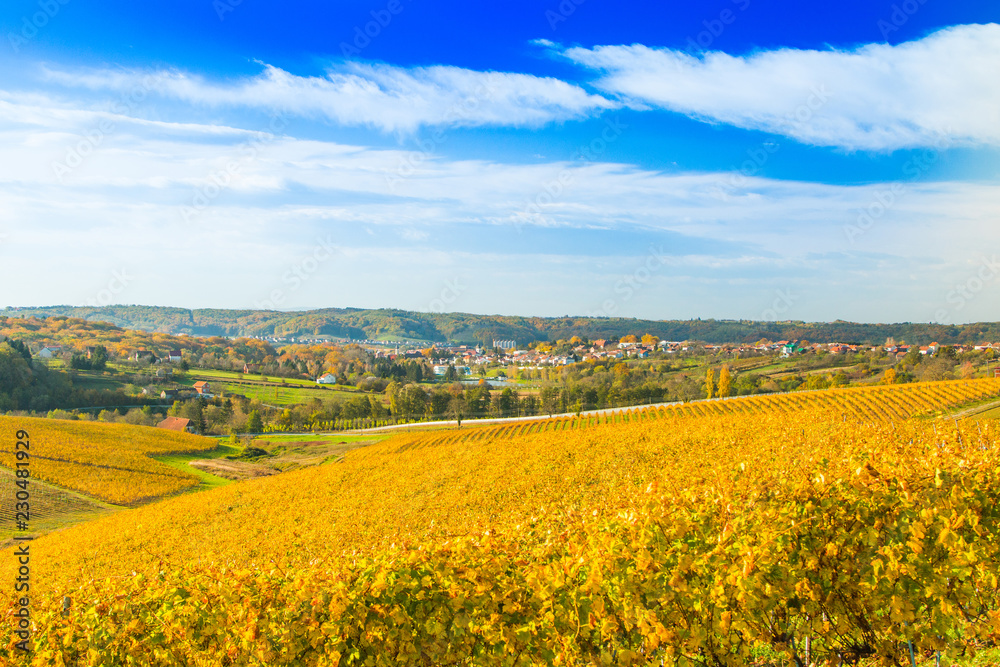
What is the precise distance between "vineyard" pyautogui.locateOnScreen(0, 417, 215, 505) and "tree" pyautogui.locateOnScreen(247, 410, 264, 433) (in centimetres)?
1840

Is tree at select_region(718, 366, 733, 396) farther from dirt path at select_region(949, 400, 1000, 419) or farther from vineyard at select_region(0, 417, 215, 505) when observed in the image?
vineyard at select_region(0, 417, 215, 505)

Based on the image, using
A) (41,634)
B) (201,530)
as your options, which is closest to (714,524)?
(41,634)

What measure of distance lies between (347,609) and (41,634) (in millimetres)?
1788

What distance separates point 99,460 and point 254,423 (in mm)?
29252

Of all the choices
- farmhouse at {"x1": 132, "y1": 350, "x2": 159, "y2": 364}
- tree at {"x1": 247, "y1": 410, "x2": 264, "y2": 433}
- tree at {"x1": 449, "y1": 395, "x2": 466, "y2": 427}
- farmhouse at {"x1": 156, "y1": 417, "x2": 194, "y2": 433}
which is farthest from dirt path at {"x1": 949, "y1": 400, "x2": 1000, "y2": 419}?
farmhouse at {"x1": 132, "y1": 350, "x2": 159, "y2": 364}

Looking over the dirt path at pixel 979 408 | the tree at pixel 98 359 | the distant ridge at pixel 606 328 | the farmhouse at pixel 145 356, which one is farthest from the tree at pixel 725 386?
the farmhouse at pixel 145 356

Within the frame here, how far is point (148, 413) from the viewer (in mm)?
68875

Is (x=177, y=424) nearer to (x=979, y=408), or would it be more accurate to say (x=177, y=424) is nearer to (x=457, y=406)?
(x=457, y=406)

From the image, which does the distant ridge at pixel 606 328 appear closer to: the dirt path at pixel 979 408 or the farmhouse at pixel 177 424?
the dirt path at pixel 979 408

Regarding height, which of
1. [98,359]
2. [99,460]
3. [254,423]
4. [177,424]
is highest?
[98,359]

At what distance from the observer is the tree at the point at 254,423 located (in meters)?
65.6

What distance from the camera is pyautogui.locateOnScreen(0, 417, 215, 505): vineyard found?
32.6m

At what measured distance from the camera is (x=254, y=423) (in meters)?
66.0

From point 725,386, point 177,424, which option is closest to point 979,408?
point 725,386
